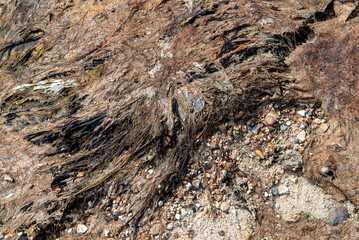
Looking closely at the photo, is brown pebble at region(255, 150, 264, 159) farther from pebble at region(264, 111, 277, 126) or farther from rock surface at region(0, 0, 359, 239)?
pebble at region(264, 111, 277, 126)

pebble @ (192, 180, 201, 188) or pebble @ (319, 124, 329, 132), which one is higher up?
pebble @ (319, 124, 329, 132)

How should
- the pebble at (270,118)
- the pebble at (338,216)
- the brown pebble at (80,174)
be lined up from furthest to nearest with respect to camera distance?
the brown pebble at (80,174), the pebble at (270,118), the pebble at (338,216)

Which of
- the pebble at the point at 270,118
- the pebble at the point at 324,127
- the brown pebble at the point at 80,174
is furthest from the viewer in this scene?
the brown pebble at the point at 80,174

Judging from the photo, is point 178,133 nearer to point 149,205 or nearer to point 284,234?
point 149,205

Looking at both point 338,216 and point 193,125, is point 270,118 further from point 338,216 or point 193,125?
point 338,216

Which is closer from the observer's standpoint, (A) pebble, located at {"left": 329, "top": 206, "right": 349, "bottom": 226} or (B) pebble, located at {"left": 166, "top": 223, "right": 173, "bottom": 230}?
(A) pebble, located at {"left": 329, "top": 206, "right": 349, "bottom": 226}

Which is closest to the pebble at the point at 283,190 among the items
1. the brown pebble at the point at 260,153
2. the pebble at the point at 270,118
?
the brown pebble at the point at 260,153

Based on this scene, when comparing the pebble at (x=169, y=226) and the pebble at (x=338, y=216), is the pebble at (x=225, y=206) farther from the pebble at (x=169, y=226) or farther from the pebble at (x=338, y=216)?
the pebble at (x=338, y=216)

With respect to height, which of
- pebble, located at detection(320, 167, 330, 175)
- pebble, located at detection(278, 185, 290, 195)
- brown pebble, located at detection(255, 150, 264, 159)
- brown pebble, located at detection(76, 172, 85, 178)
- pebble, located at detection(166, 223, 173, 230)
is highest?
brown pebble, located at detection(76, 172, 85, 178)

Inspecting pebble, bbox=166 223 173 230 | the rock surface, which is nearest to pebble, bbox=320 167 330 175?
the rock surface
